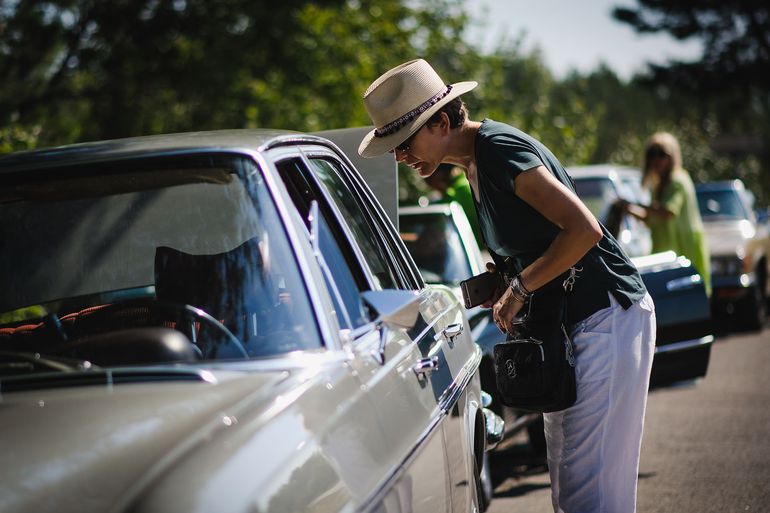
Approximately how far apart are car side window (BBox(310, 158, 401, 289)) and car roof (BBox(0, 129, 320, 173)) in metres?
0.35

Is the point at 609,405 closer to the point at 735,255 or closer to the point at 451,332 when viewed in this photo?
the point at 451,332

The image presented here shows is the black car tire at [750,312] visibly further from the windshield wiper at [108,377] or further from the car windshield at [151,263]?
the windshield wiper at [108,377]

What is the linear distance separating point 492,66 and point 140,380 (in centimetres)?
1416

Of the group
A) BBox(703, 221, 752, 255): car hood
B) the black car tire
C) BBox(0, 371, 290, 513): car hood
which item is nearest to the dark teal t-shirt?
BBox(0, 371, 290, 513): car hood

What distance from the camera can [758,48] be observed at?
1443 inches

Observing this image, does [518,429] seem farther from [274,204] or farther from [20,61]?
[20,61]

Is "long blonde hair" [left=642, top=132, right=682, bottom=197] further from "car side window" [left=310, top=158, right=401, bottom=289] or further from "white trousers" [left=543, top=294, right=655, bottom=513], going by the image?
"white trousers" [left=543, top=294, right=655, bottom=513]

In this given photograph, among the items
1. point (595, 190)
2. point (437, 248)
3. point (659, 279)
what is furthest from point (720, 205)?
point (437, 248)

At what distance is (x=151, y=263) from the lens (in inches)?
148

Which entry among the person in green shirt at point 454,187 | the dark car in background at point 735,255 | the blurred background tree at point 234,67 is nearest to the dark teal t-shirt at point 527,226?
the person in green shirt at point 454,187

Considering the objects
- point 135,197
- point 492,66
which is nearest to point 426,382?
point 135,197

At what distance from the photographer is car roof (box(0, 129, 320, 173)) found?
2980mm

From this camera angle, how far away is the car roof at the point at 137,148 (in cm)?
298

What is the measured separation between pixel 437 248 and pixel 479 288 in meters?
2.79
